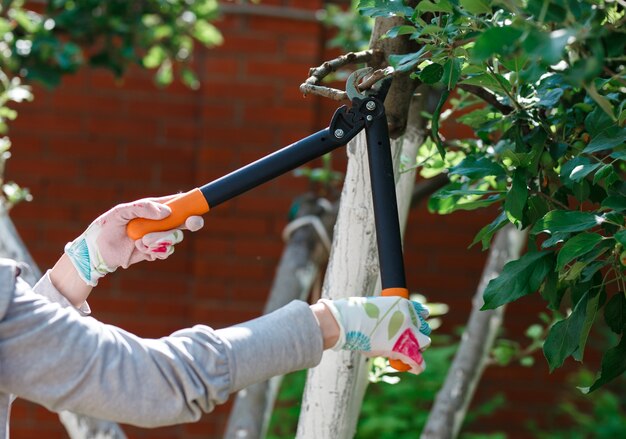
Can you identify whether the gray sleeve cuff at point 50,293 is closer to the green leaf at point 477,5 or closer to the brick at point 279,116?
the green leaf at point 477,5

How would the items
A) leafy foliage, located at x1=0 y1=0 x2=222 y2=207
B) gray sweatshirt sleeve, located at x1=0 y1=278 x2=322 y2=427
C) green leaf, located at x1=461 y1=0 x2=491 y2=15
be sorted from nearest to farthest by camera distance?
1. gray sweatshirt sleeve, located at x1=0 y1=278 x2=322 y2=427
2. green leaf, located at x1=461 y1=0 x2=491 y2=15
3. leafy foliage, located at x1=0 y1=0 x2=222 y2=207

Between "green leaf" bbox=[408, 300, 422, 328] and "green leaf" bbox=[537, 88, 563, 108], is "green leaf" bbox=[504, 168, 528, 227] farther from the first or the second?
"green leaf" bbox=[408, 300, 422, 328]

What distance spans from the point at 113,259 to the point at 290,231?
1345 millimetres

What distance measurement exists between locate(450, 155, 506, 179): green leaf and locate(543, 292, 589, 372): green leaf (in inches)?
9.9

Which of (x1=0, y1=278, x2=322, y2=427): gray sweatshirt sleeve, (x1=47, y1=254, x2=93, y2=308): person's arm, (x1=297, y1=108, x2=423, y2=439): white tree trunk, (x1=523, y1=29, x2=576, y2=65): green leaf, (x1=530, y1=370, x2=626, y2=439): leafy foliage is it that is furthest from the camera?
(x1=530, y1=370, x2=626, y2=439): leafy foliage

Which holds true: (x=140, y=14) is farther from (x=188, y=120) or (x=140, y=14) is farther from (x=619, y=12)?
(x=619, y=12)

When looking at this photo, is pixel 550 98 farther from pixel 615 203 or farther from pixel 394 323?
pixel 394 323

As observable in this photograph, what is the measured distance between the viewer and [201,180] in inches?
163

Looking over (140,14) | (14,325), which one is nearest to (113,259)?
(14,325)

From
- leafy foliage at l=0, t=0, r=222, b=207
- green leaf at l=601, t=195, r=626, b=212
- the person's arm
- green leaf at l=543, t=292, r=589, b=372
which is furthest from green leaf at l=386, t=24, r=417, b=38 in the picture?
leafy foliage at l=0, t=0, r=222, b=207

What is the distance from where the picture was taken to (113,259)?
167cm

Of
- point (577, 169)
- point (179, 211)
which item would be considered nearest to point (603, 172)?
point (577, 169)

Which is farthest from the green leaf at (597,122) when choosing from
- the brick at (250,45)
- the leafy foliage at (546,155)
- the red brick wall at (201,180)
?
the brick at (250,45)

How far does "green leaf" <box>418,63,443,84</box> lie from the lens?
161 cm
